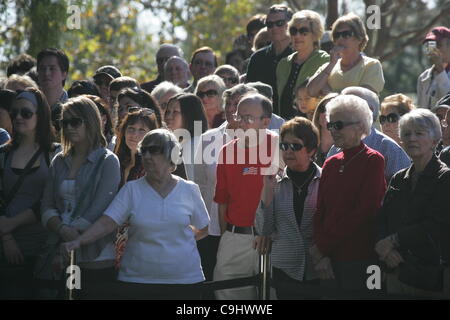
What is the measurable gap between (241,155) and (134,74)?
18.6 metres

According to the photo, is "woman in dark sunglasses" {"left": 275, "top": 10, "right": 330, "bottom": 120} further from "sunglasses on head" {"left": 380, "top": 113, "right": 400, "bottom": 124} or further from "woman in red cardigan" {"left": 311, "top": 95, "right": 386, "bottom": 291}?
"woman in red cardigan" {"left": 311, "top": 95, "right": 386, "bottom": 291}

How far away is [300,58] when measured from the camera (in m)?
9.09

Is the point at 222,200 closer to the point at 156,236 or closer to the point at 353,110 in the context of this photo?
the point at 156,236

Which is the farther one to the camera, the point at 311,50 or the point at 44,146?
the point at 311,50

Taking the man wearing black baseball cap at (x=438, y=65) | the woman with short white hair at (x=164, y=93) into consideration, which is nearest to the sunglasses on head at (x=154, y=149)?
the woman with short white hair at (x=164, y=93)

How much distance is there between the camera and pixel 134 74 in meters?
25.4

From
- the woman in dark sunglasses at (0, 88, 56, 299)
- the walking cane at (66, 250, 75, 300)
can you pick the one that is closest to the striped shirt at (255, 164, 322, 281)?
the walking cane at (66, 250, 75, 300)

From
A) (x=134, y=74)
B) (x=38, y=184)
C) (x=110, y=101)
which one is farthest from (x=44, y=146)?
(x=134, y=74)

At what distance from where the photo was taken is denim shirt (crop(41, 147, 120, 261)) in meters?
6.54

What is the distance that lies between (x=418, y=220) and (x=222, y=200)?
1664 mm

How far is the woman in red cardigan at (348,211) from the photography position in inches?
248

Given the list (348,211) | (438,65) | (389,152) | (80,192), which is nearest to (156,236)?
(80,192)
